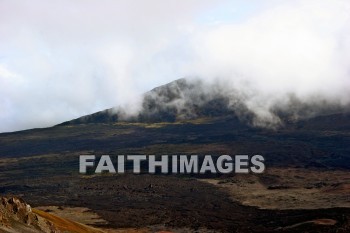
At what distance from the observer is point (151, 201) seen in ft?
334

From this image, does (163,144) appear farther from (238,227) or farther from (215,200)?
(238,227)

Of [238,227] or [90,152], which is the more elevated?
[90,152]

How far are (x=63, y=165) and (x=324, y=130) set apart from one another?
79736 millimetres

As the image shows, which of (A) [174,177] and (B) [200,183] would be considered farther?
(A) [174,177]

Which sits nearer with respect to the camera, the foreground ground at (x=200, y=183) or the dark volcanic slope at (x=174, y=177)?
the foreground ground at (x=200, y=183)

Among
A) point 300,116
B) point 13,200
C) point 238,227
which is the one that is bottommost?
point 238,227

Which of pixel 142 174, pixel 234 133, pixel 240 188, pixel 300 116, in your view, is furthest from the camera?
pixel 300 116

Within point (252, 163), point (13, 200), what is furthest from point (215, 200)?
point (13, 200)

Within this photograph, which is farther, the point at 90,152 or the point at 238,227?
the point at 90,152

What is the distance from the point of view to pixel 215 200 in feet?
332

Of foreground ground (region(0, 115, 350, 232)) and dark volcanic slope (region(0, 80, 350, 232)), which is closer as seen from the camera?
foreground ground (region(0, 115, 350, 232))

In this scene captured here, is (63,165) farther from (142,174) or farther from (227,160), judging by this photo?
(227,160)

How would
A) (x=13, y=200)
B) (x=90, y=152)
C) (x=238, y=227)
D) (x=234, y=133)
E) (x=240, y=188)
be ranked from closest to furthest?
(x=13, y=200), (x=238, y=227), (x=240, y=188), (x=90, y=152), (x=234, y=133)

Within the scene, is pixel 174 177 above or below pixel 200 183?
above
